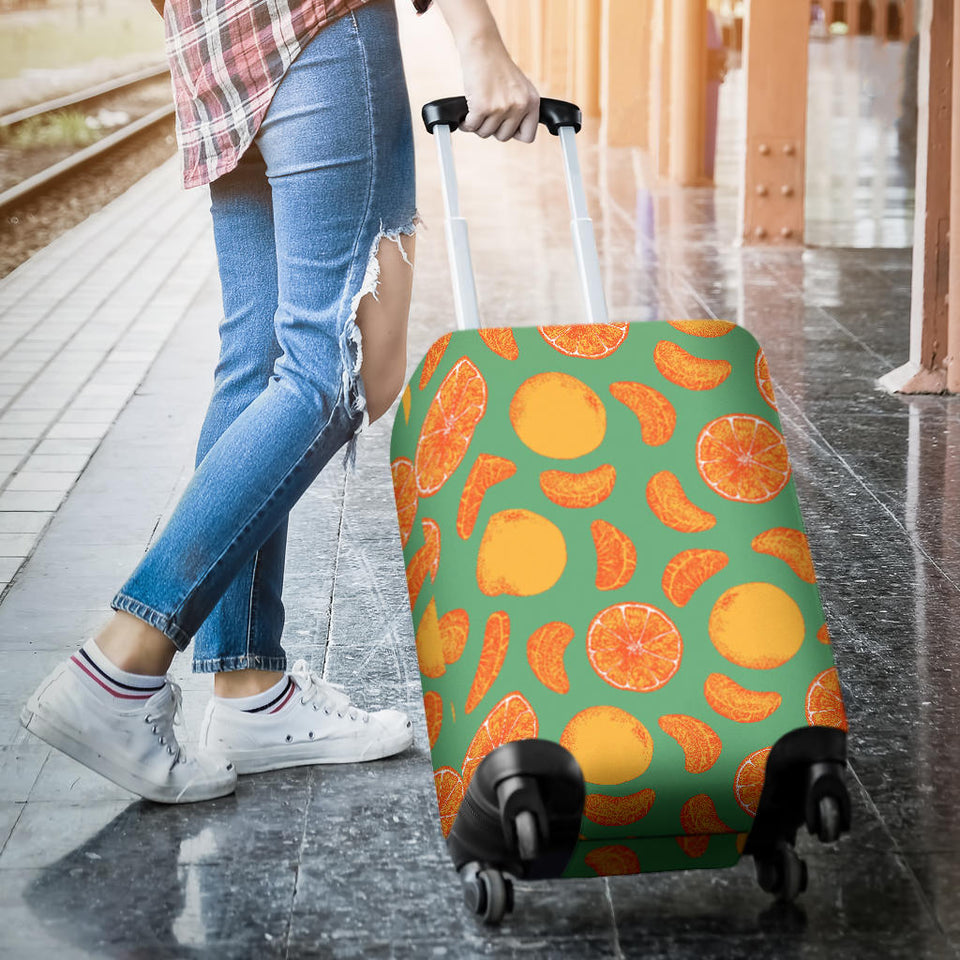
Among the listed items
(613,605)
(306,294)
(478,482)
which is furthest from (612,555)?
(306,294)

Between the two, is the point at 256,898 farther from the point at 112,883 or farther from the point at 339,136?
the point at 339,136

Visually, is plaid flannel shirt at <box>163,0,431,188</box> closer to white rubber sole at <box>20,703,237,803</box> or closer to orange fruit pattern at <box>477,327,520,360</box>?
orange fruit pattern at <box>477,327,520,360</box>

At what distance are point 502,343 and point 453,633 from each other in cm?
36

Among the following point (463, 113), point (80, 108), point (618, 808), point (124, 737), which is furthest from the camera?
point (80, 108)

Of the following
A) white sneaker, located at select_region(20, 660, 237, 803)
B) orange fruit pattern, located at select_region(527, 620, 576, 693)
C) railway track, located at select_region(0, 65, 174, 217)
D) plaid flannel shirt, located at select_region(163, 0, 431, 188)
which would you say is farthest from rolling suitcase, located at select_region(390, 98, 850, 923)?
railway track, located at select_region(0, 65, 174, 217)

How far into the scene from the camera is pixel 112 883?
1.97 m

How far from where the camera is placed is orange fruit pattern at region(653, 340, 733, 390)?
1.84 metres

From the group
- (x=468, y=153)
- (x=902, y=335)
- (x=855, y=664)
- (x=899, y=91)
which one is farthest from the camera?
(x=899, y=91)

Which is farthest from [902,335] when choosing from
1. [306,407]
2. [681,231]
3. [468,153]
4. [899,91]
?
[899,91]

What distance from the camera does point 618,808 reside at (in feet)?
5.55

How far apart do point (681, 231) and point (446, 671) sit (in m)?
6.98

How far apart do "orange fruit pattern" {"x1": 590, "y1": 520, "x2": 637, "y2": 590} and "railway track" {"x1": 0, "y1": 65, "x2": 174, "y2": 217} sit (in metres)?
9.63

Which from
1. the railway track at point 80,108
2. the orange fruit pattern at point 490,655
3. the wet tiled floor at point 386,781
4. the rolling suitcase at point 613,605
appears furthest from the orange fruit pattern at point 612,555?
the railway track at point 80,108

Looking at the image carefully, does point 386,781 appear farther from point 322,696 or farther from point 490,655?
point 490,655
